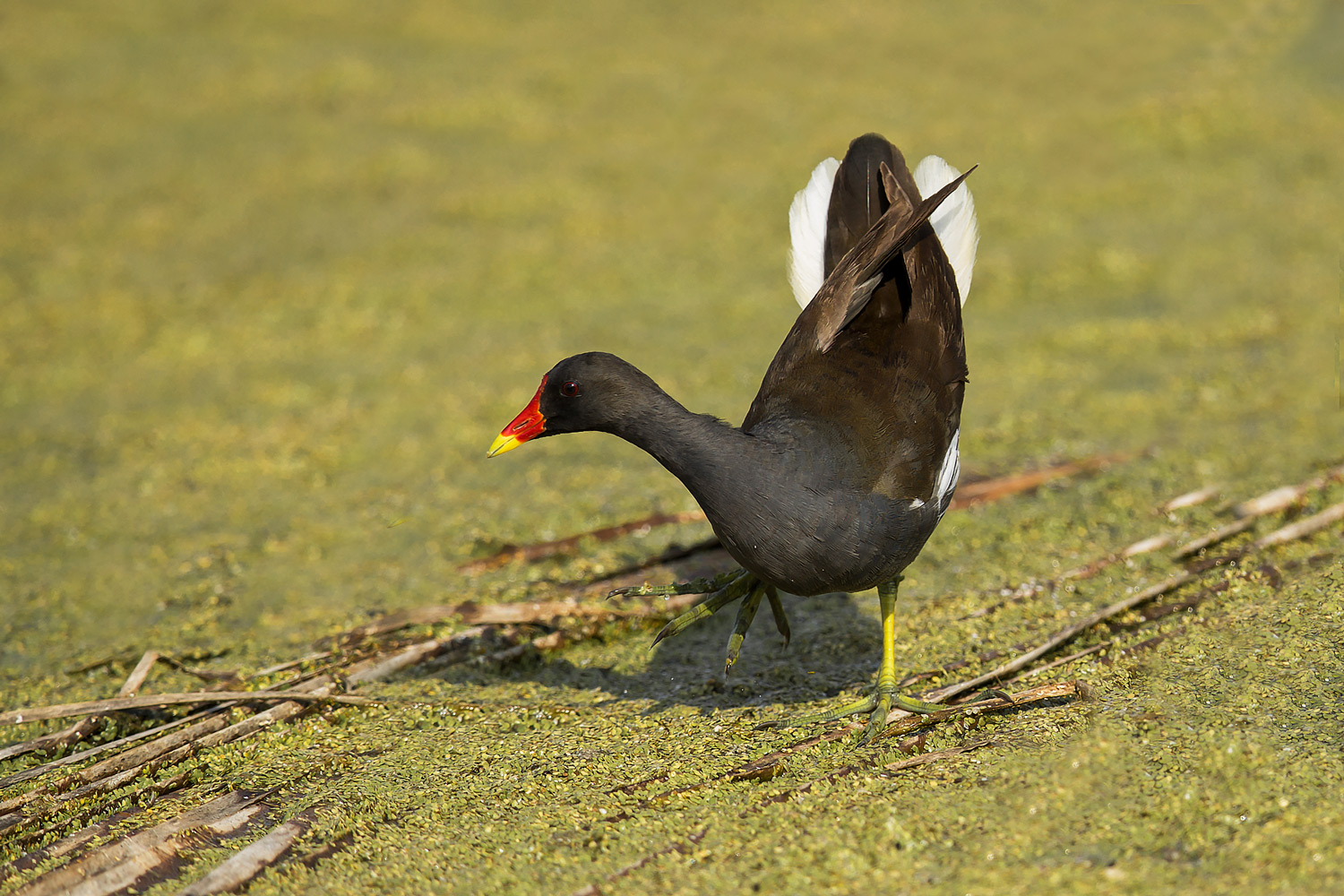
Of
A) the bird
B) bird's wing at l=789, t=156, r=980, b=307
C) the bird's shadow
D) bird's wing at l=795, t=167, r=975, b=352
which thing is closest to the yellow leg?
the bird

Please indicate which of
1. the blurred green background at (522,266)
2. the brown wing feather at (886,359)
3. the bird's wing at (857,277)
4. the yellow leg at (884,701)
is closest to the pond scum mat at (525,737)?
the yellow leg at (884,701)

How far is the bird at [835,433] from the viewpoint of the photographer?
2.55 m

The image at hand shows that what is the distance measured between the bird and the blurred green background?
755 millimetres

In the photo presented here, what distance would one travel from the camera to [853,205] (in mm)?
3492

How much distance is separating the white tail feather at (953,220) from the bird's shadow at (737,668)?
1038 mm

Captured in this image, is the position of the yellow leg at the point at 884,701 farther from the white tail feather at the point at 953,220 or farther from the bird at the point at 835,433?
the white tail feather at the point at 953,220

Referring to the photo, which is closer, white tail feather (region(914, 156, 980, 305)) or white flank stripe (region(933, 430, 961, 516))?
white flank stripe (region(933, 430, 961, 516))

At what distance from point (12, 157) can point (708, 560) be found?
565cm

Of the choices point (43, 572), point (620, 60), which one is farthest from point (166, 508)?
point (620, 60)

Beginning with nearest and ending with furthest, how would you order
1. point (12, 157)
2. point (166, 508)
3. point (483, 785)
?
point (483, 785), point (166, 508), point (12, 157)

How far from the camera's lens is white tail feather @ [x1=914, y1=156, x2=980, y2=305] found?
350cm

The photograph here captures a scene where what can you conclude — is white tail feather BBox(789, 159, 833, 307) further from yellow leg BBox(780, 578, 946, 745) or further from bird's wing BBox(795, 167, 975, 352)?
yellow leg BBox(780, 578, 946, 745)

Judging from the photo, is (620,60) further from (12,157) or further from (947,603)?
(947,603)

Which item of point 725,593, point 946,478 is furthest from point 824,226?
point 725,593
